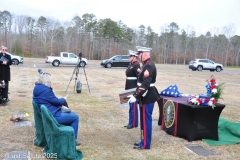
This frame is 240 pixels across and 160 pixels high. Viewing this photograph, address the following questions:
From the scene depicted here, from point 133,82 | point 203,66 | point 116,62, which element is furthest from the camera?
point 203,66

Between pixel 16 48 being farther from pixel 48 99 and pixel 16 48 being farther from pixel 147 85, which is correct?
pixel 147 85

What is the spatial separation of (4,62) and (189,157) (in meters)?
5.57

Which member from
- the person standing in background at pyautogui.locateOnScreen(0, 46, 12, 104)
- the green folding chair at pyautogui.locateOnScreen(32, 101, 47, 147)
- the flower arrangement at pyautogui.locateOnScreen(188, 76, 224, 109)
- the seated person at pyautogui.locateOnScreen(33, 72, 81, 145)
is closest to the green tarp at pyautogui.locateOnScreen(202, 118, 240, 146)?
the flower arrangement at pyautogui.locateOnScreen(188, 76, 224, 109)

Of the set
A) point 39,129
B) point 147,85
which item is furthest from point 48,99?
point 147,85

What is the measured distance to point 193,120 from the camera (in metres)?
4.96

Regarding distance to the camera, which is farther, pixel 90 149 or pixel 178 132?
pixel 178 132

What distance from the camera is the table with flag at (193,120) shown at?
496 cm

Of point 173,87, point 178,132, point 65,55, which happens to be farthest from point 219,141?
point 65,55

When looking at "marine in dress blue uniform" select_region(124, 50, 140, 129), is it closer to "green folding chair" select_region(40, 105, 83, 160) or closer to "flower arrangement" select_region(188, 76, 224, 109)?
"flower arrangement" select_region(188, 76, 224, 109)

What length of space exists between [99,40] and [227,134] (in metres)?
54.5

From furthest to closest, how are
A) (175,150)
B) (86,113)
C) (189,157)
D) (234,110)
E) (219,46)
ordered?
(219,46) → (234,110) → (86,113) → (175,150) → (189,157)

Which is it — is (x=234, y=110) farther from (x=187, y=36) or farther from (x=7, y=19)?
(x=187, y=36)

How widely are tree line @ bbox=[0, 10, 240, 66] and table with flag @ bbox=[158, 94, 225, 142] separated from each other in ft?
163

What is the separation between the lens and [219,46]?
72312 millimetres
